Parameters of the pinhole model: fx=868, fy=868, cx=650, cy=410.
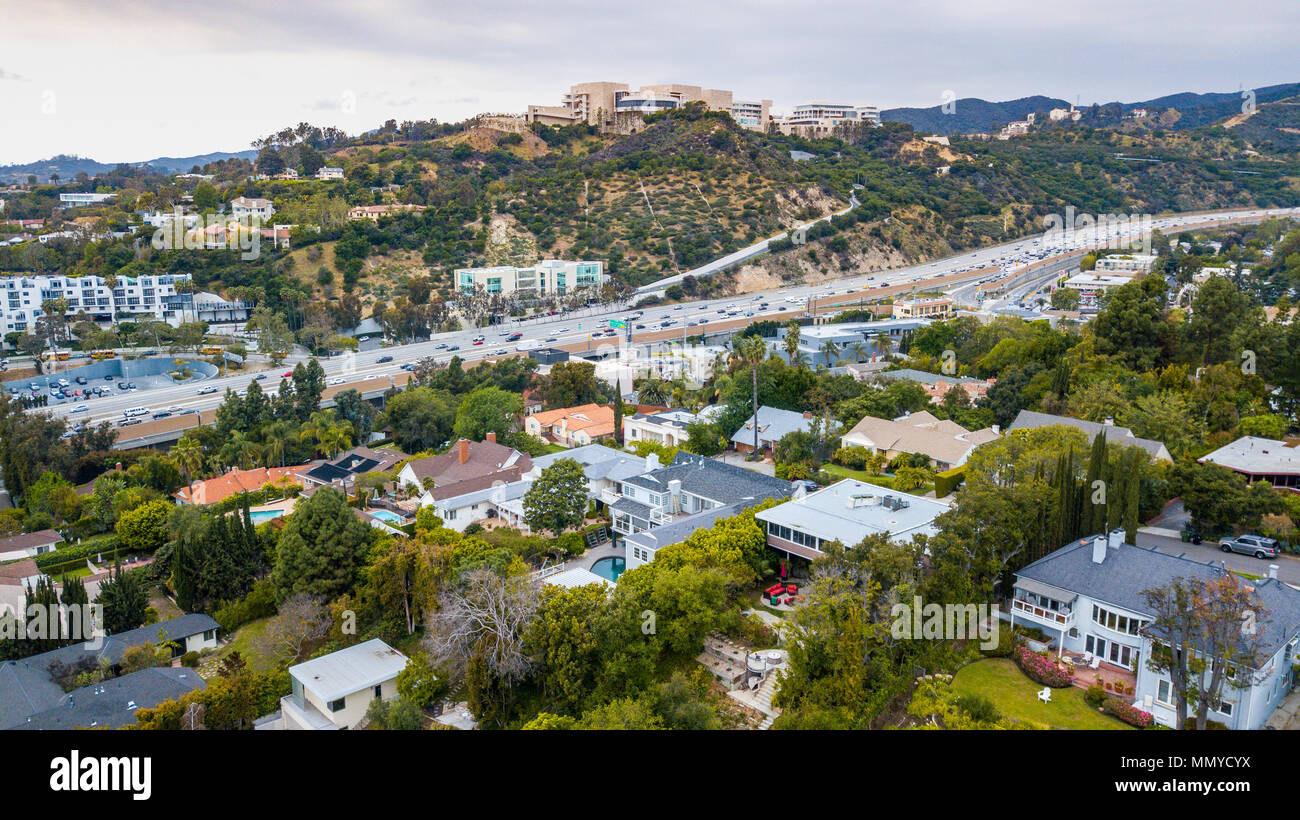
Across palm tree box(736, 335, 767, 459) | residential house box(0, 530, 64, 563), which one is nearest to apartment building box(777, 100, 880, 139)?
palm tree box(736, 335, 767, 459)

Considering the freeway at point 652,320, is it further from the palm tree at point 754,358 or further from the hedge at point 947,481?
the hedge at point 947,481

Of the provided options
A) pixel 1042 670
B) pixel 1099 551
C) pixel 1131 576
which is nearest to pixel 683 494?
pixel 1099 551

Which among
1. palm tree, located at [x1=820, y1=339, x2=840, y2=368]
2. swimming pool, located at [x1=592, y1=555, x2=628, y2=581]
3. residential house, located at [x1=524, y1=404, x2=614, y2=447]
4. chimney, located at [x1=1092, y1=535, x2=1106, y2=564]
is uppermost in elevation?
palm tree, located at [x1=820, y1=339, x2=840, y2=368]

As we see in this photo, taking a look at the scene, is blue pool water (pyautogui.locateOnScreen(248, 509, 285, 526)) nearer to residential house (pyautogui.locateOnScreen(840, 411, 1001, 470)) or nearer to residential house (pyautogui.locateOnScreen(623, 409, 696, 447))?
residential house (pyautogui.locateOnScreen(623, 409, 696, 447))

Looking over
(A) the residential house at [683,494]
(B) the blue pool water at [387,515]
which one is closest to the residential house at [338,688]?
(A) the residential house at [683,494]

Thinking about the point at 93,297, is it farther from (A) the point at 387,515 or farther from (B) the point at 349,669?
(B) the point at 349,669
